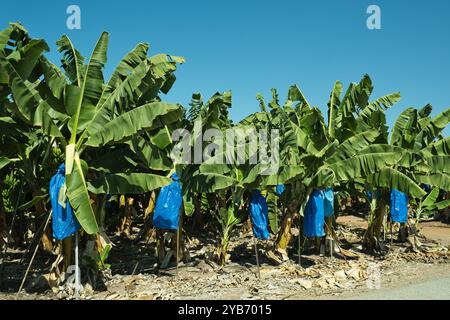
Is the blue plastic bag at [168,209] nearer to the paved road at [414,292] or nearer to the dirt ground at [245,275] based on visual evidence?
the dirt ground at [245,275]

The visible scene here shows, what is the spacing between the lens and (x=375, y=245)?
12.5m

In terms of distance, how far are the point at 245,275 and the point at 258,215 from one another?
1.45 meters

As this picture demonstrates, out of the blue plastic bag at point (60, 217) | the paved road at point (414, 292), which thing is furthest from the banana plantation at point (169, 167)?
the paved road at point (414, 292)

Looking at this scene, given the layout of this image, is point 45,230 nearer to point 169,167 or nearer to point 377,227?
point 169,167

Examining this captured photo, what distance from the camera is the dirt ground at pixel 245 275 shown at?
8.23 m

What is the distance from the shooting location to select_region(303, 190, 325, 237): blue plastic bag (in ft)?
34.0

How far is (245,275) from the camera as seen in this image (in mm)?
9664

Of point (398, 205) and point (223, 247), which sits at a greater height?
point (398, 205)

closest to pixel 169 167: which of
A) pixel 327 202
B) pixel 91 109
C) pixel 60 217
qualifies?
pixel 91 109

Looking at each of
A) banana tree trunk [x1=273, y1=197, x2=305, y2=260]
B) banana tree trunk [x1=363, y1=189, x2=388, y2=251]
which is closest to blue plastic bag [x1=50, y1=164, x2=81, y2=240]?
banana tree trunk [x1=273, y1=197, x2=305, y2=260]

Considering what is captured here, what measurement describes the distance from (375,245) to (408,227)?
85.9 inches

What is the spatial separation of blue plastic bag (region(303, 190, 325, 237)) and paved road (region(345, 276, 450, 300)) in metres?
2.20
